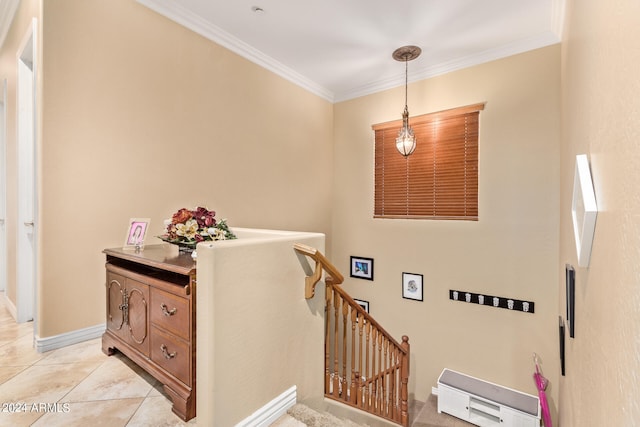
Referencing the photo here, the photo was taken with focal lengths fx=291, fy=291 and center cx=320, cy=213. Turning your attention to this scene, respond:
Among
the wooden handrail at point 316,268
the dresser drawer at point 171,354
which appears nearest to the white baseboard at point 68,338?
the dresser drawer at point 171,354

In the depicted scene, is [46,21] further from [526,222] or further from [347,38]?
[526,222]

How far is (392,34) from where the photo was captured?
3074 millimetres

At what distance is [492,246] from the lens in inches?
132

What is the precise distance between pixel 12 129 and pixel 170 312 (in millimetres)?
2770

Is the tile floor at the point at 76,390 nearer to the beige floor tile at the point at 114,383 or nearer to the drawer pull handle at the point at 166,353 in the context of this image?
the beige floor tile at the point at 114,383

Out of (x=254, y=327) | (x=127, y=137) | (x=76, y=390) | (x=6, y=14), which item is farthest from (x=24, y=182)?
(x=254, y=327)

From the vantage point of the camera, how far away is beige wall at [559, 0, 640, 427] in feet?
2.10

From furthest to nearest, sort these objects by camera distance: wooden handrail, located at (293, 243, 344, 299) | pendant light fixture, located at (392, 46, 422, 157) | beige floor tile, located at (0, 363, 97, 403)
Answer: pendant light fixture, located at (392, 46, 422, 157)
wooden handrail, located at (293, 243, 344, 299)
beige floor tile, located at (0, 363, 97, 403)

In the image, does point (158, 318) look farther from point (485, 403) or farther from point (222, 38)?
point (485, 403)

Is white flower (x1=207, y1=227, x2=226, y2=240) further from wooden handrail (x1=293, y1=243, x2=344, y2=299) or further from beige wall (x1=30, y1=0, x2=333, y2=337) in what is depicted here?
beige wall (x1=30, y1=0, x2=333, y2=337)

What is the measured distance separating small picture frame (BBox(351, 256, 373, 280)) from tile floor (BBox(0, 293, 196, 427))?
3.08 metres

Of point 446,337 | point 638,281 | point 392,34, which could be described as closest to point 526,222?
point 446,337

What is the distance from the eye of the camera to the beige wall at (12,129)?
102 inches

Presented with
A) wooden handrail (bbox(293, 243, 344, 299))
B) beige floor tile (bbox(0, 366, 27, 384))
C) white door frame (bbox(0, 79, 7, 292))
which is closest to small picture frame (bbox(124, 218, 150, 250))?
beige floor tile (bbox(0, 366, 27, 384))
